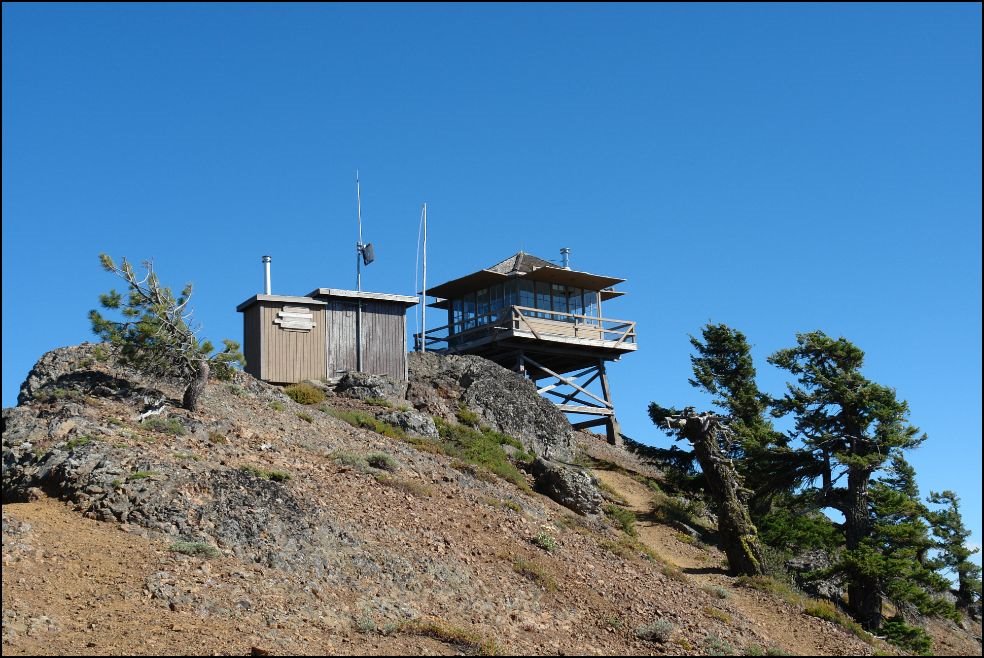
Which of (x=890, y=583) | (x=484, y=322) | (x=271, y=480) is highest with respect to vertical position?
(x=484, y=322)

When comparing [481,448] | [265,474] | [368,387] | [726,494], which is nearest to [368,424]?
[481,448]

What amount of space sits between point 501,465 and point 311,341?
829 cm

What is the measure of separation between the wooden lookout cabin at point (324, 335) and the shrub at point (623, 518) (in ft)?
Result: 29.5

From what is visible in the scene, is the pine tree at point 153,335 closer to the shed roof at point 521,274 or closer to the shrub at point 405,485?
the shrub at point 405,485

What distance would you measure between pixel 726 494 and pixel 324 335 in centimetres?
1404

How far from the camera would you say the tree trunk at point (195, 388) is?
2725 cm

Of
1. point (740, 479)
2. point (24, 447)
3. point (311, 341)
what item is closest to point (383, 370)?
point (311, 341)

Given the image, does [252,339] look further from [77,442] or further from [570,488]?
[77,442]

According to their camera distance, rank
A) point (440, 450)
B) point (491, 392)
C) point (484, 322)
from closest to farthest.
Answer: point (440, 450)
point (491, 392)
point (484, 322)

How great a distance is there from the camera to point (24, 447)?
22609mm

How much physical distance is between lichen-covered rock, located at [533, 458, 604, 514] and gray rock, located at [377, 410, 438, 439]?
138 inches

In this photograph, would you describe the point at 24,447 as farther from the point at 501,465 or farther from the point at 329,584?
the point at 501,465

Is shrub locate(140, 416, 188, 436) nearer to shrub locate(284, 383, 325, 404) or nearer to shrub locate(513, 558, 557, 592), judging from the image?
shrub locate(284, 383, 325, 404)

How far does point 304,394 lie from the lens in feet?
110
